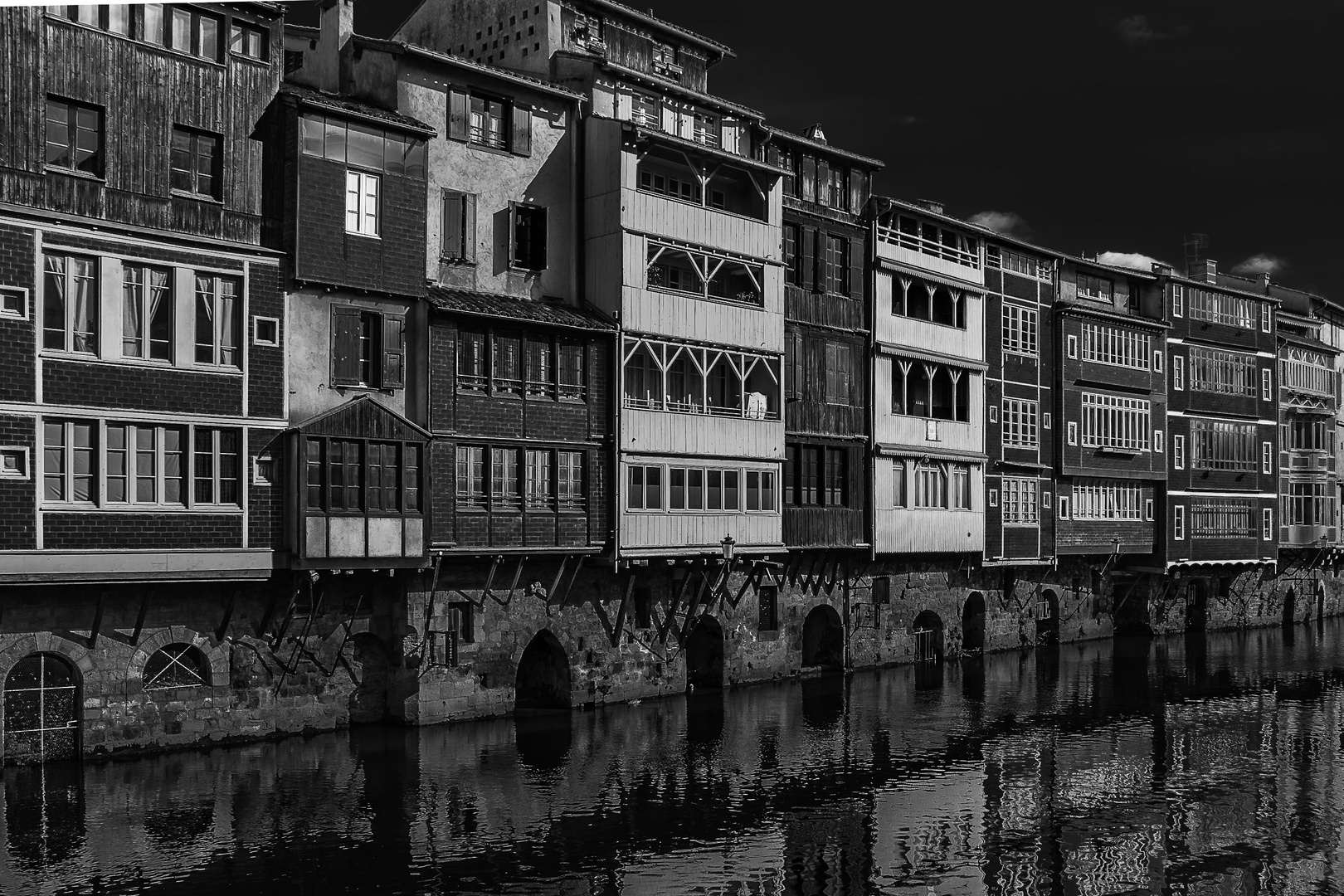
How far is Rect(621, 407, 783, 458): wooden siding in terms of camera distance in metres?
47.6

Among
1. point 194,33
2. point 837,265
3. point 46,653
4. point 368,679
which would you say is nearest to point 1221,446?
point 837,265

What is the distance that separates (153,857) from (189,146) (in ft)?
64.5

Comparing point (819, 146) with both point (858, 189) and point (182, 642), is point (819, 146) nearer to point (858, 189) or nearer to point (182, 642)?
point (858, 189)

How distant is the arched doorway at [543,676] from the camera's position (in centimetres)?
4659

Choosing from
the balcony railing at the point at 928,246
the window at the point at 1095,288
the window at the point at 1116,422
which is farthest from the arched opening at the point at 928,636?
the window at the point at 1095,288

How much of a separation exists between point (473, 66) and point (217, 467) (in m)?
16.0

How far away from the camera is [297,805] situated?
106ft

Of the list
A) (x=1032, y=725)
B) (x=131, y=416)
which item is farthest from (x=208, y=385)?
(x=1032, y=725)

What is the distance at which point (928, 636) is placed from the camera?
64.6m

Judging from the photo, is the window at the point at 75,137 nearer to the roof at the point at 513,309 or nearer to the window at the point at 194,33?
the window at the point at 194,33

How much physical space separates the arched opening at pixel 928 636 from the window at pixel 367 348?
31832 mm

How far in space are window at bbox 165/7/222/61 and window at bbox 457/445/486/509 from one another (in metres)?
13.8

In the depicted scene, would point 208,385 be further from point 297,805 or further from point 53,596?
point 297,805

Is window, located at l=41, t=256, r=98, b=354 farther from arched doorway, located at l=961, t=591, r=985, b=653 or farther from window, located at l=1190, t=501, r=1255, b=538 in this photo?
window, located at l=1190, t=501, r=1255, b=538
